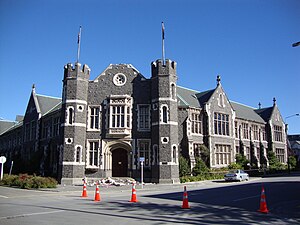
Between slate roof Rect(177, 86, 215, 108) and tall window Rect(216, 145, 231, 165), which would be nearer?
slate roof Rect(177, 86, 215, 108)

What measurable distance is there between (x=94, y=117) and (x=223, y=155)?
1675cm

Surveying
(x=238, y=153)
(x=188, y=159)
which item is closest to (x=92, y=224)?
(x=188, y=159)

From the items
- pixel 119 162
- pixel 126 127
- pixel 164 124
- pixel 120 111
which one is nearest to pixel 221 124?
pixel 164 124

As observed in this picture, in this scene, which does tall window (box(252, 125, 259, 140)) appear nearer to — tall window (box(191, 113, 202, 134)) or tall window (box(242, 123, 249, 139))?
tall window (box(242, 123, 249, 139))

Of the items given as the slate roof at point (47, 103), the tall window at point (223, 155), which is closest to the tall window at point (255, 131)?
the tall window at point (223, 155)

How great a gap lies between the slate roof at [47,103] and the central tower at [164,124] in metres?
18.6

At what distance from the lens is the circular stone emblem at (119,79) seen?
30.1 metres

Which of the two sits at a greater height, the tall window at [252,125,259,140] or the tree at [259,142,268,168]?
the tall window at [252,125,259,140]

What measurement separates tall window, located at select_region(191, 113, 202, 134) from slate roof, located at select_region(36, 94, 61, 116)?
19.6 meters

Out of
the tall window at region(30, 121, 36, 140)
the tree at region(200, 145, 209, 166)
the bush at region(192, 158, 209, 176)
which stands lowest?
the bush at region(192, 158, 209, 176)

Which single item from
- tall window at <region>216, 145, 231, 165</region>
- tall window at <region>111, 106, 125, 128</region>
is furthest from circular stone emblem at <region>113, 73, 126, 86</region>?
tall window at <region>216, 145, 231, 165</region>

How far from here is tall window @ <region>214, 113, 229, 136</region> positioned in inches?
1397

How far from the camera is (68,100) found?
28.7 meters

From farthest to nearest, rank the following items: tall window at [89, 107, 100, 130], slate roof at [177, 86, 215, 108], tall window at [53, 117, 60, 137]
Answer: tall window at [53, 117, 60, 137] < slate roof at [177, 86, 215, 108] < tall window at [89, 107, 100, 130]
